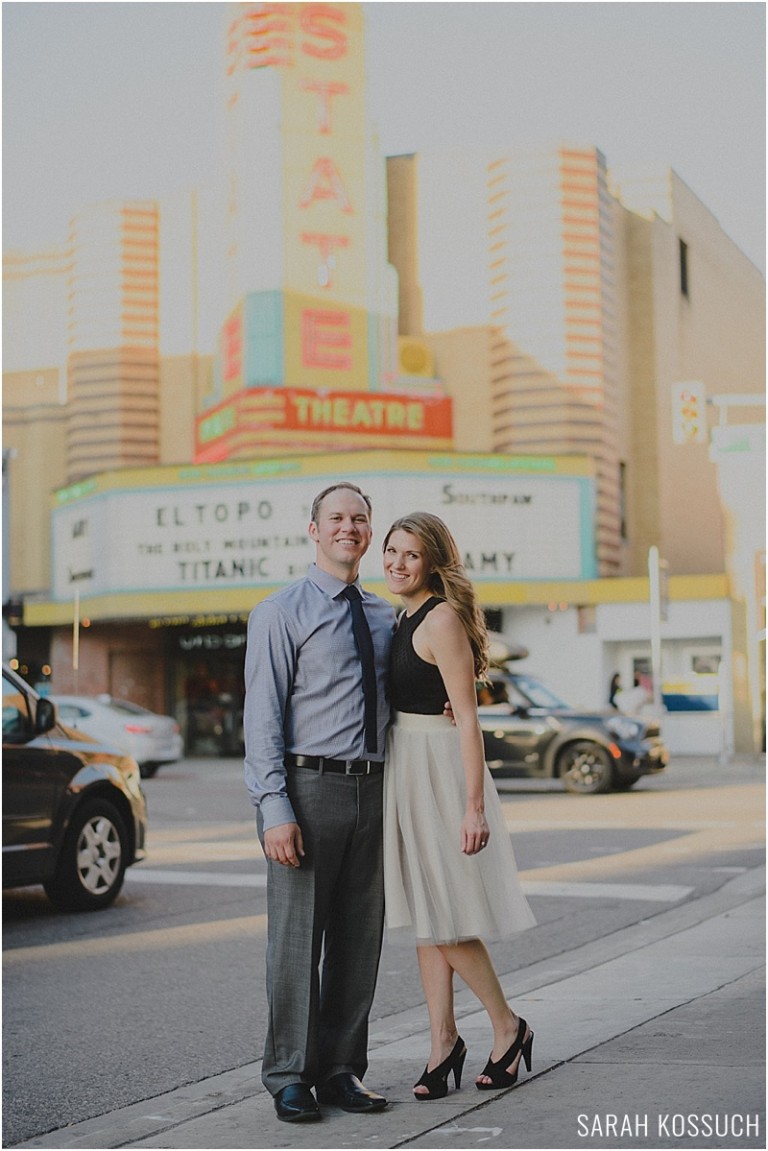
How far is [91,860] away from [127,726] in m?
13.9

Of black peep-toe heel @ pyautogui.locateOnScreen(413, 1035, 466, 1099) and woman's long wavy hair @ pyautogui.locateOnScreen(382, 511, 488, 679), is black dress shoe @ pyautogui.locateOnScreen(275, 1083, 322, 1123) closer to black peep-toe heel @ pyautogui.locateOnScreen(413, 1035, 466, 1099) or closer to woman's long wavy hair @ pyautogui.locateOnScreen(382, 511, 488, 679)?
black peep-toe heel @ pyautogui.locateOnScreen(413, 1035, 466, 1099)

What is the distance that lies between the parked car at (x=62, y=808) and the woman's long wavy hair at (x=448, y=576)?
191 inches

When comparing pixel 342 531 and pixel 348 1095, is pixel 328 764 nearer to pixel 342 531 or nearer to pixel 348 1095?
pixel 342 531

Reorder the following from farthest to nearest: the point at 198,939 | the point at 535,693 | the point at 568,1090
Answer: the point at 535,693 < the point at 198,939 < the point at 568,1090

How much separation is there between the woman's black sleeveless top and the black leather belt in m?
0.24

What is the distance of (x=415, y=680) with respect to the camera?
5031 mm

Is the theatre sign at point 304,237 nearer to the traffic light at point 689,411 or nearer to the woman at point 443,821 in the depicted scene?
the traffic light at point 689,411

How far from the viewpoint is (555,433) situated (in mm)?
32750

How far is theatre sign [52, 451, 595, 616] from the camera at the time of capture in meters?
30.3

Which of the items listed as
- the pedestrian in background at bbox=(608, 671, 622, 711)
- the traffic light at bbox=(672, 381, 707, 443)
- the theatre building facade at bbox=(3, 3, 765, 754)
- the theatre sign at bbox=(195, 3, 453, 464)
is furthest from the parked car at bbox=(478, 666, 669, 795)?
the theatre sign at bbox=(195, 3, 453, 464)

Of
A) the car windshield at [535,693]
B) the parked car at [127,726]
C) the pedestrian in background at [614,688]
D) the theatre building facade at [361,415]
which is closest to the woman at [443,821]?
the car windshield at [535,693]

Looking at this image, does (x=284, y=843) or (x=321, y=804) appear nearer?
(x=284, y=843)

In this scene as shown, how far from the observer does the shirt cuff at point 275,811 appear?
4789mm

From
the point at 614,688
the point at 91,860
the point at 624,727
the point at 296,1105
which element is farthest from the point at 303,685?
the point at 614,688
